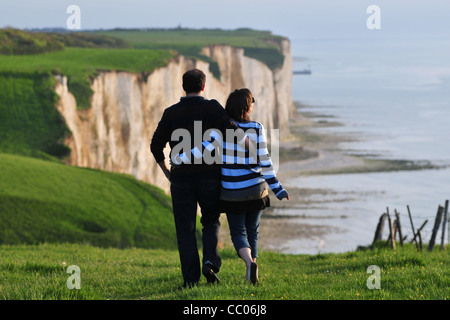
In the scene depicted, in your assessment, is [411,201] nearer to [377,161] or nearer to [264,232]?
[264,232]

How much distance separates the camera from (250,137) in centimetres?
838

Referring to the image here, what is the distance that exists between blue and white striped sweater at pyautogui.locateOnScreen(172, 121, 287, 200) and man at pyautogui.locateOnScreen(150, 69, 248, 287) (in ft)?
0.39

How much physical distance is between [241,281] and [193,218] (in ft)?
3.93

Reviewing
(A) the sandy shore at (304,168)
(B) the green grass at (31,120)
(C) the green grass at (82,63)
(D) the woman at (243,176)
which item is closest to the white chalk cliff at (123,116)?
(B) the green grass at (31,120)

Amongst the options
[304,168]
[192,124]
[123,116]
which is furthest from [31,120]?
[304,168]

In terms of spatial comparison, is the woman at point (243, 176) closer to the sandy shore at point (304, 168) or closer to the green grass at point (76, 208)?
the green grass at point (76, 208)

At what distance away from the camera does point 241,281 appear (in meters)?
8.91

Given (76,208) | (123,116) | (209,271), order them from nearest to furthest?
(209,271), (76,208), (123,116)

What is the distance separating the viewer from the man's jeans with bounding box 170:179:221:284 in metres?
8.30

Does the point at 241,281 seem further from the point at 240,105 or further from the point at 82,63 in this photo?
the point at 82,63

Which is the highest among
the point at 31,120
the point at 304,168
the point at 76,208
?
the point at 31,120

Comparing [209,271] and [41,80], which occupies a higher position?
[41,80]

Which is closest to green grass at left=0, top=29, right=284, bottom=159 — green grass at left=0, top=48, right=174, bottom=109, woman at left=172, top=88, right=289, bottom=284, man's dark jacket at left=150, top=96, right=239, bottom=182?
green grass at left=0, top=48, right=174, bottom=109

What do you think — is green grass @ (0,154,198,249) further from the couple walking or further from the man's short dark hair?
the man's short dark hair
